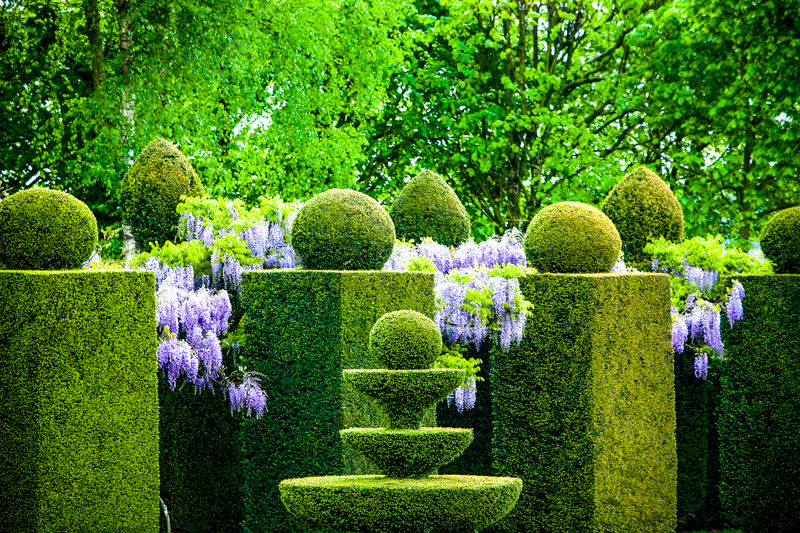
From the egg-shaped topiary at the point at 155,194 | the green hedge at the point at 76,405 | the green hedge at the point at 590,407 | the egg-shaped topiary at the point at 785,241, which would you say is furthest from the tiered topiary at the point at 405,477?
the egg-shaped topiary at the point at 785,241

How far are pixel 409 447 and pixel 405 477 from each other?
348 millimetres

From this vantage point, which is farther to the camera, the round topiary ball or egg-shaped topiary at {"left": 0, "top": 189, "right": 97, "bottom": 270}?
egg-shaped topiary at {"left": 0, "top": 189, "right": 97, "bottom": 270}

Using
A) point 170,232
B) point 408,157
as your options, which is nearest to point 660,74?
point 408,157

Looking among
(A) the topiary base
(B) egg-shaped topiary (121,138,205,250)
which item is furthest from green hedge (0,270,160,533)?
(B) egg-shaped topiary (121,138,205,250)

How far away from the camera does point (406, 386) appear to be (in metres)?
7.27

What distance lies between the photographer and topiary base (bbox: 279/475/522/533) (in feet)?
23.3

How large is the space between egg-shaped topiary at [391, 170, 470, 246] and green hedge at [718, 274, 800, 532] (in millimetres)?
4054

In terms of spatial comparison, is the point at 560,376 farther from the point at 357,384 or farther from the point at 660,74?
the point at 660,74

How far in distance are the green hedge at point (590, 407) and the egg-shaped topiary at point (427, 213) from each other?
298 centimetres

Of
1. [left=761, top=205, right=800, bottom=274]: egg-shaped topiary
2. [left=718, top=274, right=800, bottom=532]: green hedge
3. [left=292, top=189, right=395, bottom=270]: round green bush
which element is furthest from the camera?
[left=761, top=205, right=800, bottom=274]: egg-shaped topiary

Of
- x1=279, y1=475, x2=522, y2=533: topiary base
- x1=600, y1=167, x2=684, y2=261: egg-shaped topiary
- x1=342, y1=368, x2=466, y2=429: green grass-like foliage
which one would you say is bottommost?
x1=279, y1=475, x2=522, y2=533: topiary base

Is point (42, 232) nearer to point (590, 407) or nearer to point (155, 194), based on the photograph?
point (155, 194)

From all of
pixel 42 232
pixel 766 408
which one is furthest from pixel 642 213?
pixel 42 232

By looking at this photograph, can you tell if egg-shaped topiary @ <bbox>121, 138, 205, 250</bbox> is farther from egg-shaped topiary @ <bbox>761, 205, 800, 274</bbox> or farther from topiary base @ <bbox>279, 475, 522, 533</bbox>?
egg-shaped topiary @ <bbox>761, 205, 800, 274</bbox>
